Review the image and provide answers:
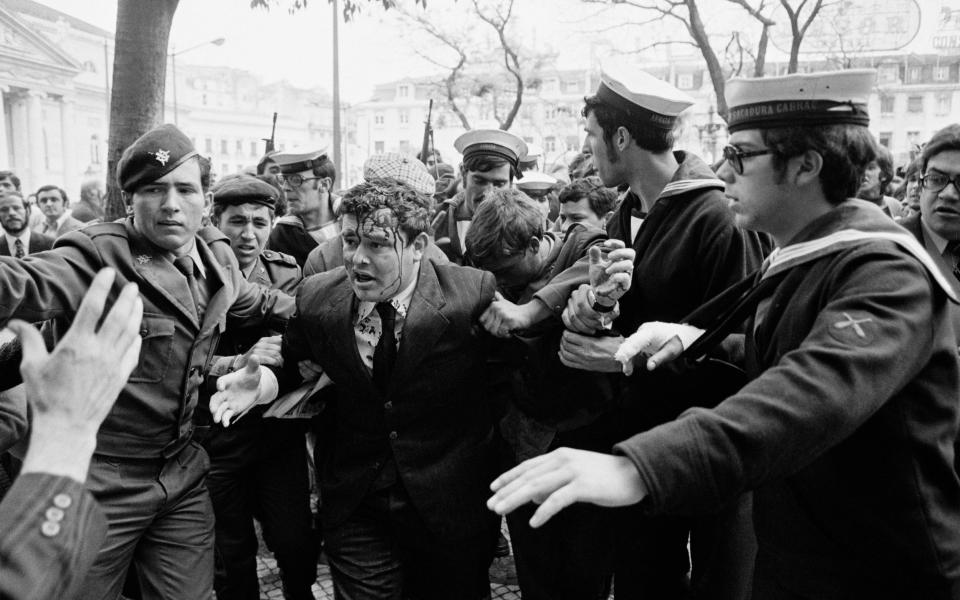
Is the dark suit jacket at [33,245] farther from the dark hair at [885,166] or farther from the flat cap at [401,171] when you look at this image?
the dark hair at [885,166]

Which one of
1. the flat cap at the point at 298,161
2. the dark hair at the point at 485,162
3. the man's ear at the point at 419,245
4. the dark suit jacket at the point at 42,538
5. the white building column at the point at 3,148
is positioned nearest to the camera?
the dark suit jacket at the point at 42,538

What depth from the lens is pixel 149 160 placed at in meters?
2.92

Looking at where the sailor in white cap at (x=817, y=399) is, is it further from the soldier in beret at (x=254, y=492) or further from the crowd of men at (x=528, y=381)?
the soldier in beret at (x=254, y=492)

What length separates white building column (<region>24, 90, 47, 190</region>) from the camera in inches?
1849

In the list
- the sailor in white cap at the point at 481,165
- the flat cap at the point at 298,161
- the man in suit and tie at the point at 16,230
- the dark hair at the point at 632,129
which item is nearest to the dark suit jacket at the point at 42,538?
the dark hair at the point at 632,129

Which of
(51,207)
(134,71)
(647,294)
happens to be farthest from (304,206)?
(51,207)

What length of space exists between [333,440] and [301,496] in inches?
23.7

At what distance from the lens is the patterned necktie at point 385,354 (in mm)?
2934

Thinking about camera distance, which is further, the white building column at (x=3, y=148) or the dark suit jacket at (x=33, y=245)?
the white building column at (x=3, y=148)

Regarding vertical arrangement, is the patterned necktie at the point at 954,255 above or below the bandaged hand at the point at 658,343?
above

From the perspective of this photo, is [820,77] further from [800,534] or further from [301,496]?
[301,496]

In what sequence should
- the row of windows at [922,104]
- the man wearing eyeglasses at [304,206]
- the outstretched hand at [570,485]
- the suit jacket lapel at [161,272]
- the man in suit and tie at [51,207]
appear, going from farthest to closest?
1. the row of windows at [922,104]
2. the man in suit and tie at [51,207]
3. the man wearing eyeglasses at [304,206]
4. the suit jacket lapel at [161,272]
5. the outstretched hand at [570,485]

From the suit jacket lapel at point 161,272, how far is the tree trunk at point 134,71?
2539 mm

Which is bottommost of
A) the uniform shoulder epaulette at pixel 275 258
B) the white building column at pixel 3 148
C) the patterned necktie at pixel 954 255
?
the uniform shoulder epaulette at pixel 275 258
